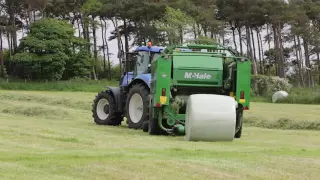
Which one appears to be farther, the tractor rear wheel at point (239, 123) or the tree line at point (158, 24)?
the tree line at point (158, 24)

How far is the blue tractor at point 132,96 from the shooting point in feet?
45.0

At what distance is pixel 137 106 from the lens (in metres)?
14.1

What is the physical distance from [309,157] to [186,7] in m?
49.8

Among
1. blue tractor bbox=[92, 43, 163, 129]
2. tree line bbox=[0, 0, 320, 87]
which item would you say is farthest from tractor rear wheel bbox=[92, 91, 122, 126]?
tree line bbox=[0, 0, 320, 87]

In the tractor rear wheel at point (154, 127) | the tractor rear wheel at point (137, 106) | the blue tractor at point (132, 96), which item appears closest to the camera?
the tractor rear wheel at point (154, 127)

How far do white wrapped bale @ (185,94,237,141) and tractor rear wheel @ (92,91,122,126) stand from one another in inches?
213

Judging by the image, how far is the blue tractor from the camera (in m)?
13.7

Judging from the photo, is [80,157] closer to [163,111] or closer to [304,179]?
[304,179]

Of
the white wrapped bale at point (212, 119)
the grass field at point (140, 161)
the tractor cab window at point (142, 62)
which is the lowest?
the grass field at point (140, 161)

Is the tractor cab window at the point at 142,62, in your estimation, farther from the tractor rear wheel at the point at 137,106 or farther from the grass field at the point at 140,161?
the grass field at the point at 140,161

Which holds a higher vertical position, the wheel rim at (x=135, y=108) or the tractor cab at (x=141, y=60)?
the tractor cab at (x=141, y=60)

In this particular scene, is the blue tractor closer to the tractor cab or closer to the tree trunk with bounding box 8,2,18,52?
the tractor cab

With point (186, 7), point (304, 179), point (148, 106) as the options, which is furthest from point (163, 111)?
point (186, 7)

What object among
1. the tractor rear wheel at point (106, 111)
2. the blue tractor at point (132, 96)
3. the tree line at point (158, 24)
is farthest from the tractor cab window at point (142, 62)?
the tree line at point (158, 24)
